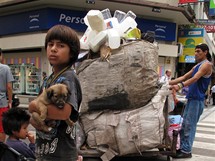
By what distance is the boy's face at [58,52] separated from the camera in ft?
6.09

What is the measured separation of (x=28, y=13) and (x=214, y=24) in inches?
406

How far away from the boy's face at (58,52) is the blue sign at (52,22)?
11266 millimetres

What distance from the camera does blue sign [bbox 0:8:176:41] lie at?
505 inches

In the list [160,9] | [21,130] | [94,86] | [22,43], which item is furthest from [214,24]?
[21,130]

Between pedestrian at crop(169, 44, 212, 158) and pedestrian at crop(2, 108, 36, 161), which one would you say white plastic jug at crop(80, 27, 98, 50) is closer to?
pedestrian at crop(169, 44, 212, 158)

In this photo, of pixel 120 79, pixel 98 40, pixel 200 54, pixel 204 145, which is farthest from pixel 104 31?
pixel 204 145

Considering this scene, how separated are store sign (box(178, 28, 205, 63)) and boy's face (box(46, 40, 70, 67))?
15.5 m

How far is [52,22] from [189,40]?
7867mm

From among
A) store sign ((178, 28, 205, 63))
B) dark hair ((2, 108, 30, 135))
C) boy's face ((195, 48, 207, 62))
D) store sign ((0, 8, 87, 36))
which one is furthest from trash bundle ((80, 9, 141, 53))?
store sign ((178, 28, 205, 63))

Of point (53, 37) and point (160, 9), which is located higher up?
Answer: point (160, 9)

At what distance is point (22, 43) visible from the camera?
1385 cm

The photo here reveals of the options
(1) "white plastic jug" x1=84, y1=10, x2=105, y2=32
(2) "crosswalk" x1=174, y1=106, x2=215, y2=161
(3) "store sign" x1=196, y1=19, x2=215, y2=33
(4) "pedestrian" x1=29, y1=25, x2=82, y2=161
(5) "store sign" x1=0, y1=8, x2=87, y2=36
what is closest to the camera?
(4) "pedestrian" x1=29, y1=25, x2=82, y2=161

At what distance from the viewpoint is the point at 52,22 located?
1281cm

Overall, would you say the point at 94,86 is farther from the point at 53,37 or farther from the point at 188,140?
the point at 53,37
